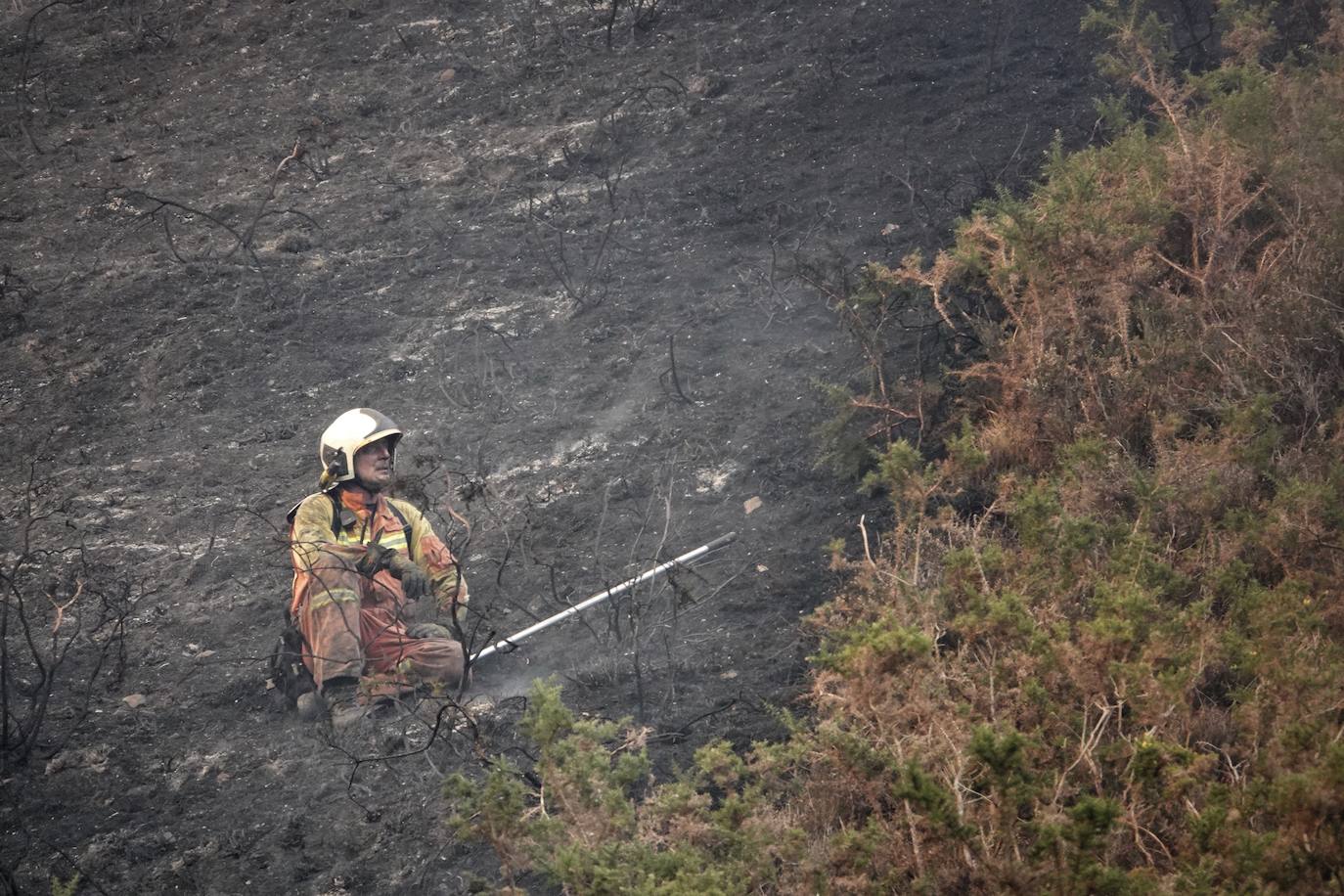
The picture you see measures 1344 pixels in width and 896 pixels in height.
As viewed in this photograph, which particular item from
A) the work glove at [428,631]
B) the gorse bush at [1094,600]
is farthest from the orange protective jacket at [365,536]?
the gorse bush at [1094,600]

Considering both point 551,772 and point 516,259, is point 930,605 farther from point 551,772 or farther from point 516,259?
point 516,259

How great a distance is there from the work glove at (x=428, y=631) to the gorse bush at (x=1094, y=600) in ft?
4.04

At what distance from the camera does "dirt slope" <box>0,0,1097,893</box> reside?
641 cm

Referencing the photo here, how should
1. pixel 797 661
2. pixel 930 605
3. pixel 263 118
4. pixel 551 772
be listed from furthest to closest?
A: pixel 263 118, pixel 797 661, pixel 930 605, pixel 551 772

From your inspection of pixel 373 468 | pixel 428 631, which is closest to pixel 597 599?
pixel 428 631

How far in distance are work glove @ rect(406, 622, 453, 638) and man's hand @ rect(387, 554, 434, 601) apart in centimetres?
17

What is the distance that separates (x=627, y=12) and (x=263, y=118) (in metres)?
3.65

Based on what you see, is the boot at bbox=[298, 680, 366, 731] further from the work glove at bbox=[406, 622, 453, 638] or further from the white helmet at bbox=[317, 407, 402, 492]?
the white helmet at bbox=[317, 407, 402, 492]

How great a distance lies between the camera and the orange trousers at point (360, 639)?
673 cm

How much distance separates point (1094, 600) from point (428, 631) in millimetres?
3382

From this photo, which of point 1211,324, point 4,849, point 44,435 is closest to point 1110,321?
point 1211,324

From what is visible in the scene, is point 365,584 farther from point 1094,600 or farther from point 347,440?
point 1094,600

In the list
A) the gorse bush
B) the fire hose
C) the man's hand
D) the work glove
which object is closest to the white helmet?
the man's hand

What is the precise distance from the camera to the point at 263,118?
12.3m
